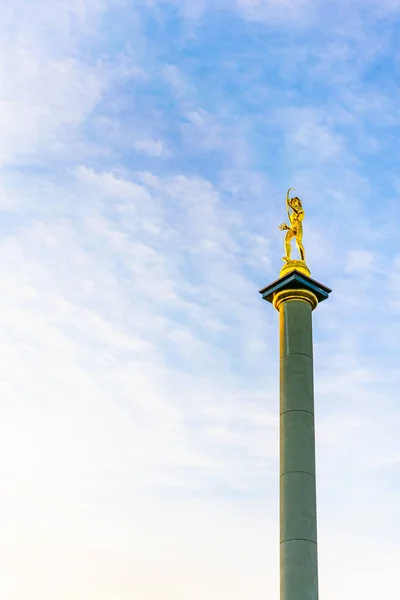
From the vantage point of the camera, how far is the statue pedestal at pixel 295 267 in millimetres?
35688

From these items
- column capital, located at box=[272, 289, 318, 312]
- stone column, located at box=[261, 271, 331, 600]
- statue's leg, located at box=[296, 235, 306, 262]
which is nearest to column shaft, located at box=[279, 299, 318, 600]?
stone column, located at box=[261, 271, 331, 600]

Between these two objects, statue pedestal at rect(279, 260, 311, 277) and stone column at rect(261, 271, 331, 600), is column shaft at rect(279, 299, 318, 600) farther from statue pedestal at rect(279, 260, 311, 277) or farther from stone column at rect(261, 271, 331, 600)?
statue pedestal at rect(279, 260, 311, 277)

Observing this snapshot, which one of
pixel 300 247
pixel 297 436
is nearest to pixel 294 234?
pixel 300 247

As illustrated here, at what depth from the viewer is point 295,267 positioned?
3578cm

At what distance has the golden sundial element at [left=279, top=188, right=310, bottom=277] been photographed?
35.9 meters

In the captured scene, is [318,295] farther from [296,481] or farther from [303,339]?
[296,481]

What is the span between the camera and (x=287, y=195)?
38.4 meters

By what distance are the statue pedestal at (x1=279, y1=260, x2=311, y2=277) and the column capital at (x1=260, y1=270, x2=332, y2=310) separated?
1.40ft

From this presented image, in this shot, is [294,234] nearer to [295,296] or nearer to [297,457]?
[295,296]

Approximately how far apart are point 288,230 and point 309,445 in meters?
9.91

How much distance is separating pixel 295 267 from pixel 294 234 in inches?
90.3

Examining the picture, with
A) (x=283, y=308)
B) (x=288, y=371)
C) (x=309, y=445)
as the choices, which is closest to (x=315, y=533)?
(x=309, y=445)

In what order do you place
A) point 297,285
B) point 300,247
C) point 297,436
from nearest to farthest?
point 297,436 < point 297,285 < point 300,247

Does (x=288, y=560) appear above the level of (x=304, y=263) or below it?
below
